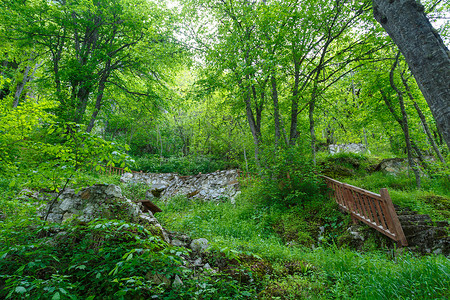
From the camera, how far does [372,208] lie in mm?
4449

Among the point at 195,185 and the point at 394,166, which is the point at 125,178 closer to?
the point at 195,185

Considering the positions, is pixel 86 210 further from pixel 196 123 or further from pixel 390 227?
pixel 196 123

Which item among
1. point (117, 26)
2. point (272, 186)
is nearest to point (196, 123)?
point (117, 26)

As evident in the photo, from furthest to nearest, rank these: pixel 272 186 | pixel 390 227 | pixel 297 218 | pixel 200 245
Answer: pixel 272 186
pixel 297 218
pixel 390 227
pixel 200 245

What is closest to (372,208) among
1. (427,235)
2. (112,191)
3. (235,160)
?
(427,235)

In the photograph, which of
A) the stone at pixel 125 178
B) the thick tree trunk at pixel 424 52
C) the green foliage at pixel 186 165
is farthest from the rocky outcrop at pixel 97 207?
the green foliage at pixel 186 165

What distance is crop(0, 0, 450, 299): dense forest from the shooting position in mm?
2111

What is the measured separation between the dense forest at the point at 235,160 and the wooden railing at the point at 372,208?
11.9 inches

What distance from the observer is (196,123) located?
16.6 metres

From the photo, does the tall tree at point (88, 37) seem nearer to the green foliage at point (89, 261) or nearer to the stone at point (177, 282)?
the green foliage at point (89, 261)

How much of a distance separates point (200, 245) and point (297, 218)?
341cm

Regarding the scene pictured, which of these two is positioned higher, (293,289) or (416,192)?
(416,192)

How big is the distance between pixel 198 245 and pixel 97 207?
6.48ft

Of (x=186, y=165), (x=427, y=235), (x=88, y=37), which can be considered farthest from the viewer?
(x=186, y=165)
